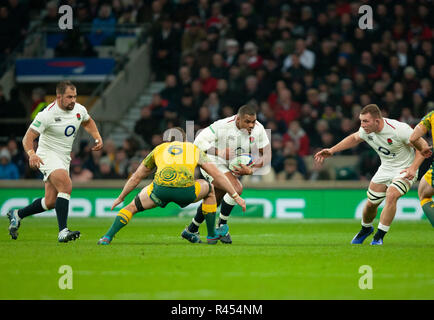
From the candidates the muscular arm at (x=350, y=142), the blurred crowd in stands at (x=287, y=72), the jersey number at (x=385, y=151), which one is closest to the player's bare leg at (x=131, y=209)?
the muscular arm at (x=350, y=142)

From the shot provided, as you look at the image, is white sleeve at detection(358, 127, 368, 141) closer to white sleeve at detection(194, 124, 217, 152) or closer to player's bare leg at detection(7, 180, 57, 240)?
white sleeve at detection(194, 124, 217, 152)

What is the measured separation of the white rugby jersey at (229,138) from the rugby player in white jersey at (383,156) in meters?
1.12

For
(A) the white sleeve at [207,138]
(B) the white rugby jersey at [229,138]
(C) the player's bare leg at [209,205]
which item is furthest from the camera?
(B) the white rugby jersey at [229,138]

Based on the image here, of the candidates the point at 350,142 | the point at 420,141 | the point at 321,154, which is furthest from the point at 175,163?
the point at 420,141

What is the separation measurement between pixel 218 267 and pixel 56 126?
3937 millimetres

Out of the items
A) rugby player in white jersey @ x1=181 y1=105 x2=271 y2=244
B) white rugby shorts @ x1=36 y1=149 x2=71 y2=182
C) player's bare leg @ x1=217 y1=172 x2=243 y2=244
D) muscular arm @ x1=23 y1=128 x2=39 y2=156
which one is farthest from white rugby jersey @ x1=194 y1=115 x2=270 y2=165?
muscular arm @ x1=23 y1=128 x2=39 y2=156

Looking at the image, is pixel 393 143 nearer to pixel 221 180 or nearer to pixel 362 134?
pixel 362 134

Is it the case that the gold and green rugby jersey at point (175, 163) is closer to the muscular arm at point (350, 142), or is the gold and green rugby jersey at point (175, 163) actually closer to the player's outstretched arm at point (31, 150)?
the player's outstretched arm at point (31, 150)

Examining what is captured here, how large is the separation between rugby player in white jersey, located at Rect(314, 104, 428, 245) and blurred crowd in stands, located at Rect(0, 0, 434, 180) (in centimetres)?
725

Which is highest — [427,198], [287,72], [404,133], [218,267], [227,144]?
[287,72]

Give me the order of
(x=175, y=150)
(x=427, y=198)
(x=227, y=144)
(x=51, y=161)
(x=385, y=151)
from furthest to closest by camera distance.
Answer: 1. (x=227, y=144)
2. (x=385, y=151)
3. (x=51, y=161)
4. (x=427, y=198)
5. (x=175, y=150)

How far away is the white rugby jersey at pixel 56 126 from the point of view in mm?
10704

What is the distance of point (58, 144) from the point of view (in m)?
10.9

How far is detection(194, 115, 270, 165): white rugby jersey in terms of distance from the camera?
446 inches
